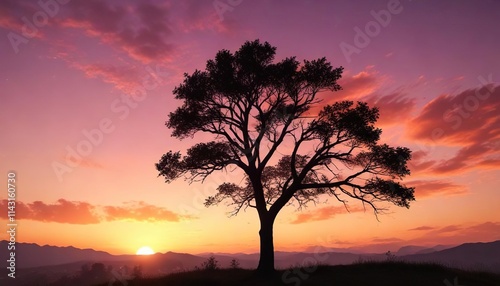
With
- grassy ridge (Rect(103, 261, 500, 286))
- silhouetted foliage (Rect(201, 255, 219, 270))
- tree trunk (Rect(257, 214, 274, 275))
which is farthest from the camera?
silhouetted foliage (Rect(201, 255, 219, 270))

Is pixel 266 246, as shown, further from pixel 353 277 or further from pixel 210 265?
pixel 353 277

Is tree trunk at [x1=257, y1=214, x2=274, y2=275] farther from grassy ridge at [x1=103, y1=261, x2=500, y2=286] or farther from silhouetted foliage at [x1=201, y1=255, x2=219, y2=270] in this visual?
silhouetted foliage at [x1=201, y1=255, x2=219, y2=270]

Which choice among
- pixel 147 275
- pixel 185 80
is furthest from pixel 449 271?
pixel 185 80

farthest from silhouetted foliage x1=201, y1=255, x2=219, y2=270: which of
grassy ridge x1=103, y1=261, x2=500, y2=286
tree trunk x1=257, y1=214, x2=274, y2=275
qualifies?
tree trunk x1=257, y1=214, x2=274, y2=275

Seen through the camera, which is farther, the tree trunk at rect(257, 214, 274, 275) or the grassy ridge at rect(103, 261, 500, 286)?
the tree trunk at rect(257, 214, 274, 275)

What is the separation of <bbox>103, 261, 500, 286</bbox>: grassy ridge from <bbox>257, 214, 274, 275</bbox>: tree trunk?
2.25ft

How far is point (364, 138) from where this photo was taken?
22953 mm

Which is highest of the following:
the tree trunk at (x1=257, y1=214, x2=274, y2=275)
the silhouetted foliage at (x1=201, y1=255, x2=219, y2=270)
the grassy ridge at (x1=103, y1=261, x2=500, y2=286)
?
the tree trunk at (x1=257, y1=214, x2=274, y2=275)

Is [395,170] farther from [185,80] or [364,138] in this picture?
[185,80]

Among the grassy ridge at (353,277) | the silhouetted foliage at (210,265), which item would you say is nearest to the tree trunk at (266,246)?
the grassy ridge at (353,277)

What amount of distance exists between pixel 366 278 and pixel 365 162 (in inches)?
287

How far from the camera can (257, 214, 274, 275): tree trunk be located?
23.3 metres

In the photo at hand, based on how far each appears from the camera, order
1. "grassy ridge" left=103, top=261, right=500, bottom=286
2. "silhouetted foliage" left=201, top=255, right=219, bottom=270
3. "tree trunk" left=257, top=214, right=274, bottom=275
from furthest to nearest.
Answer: "silhouetted foliage" left=201, top=255, right=219, bottom=270 → "tree trunk" left=257, top=214, right=274, bottom=275 → "grassy ridge" left=103, top=261, right=500, bottom=286

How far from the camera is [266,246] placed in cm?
2378
